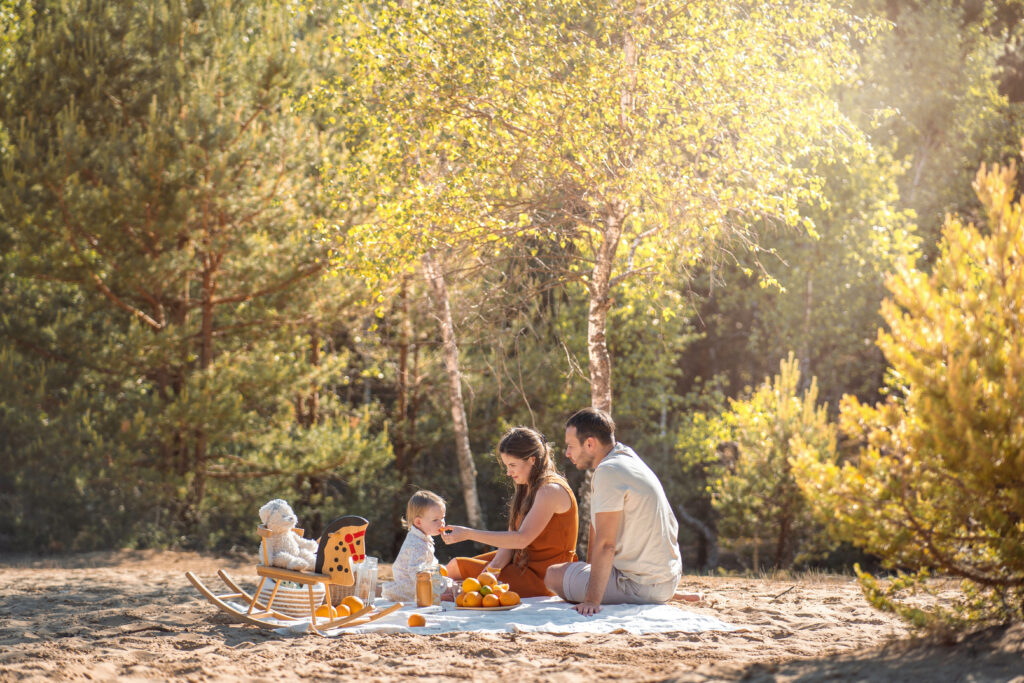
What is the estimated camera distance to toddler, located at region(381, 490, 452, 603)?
5734 millimetres

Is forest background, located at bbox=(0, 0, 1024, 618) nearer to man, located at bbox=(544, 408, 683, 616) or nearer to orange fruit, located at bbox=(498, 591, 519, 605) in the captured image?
man, located at bbox=(544, 408, 683, 616)

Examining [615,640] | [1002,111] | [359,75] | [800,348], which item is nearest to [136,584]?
[615,640]

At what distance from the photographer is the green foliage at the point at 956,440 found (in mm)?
3930

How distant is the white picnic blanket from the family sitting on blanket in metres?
Answer: 0.13

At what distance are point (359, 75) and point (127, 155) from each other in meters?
2.81

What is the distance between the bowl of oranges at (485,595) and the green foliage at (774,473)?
719 centimetres

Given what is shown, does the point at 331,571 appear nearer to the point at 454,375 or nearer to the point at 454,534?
the point at 454,534

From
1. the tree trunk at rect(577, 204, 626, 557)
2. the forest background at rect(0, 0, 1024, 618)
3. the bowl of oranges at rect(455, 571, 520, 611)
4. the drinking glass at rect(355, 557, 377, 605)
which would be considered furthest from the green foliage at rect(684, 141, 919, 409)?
the drinking glass at rect(355, 557, 377, 605)

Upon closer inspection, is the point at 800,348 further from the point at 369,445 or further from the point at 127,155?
the point at 127,155

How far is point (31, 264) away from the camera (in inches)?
435

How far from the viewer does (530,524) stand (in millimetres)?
5707

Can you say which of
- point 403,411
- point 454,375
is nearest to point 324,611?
point 454,375

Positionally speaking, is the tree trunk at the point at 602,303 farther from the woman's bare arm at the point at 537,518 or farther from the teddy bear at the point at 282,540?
the teddy bear at the point at 282,540

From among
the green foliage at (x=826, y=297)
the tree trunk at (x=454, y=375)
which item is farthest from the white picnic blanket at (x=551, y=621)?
the green foliage at (x=826, y=297)
